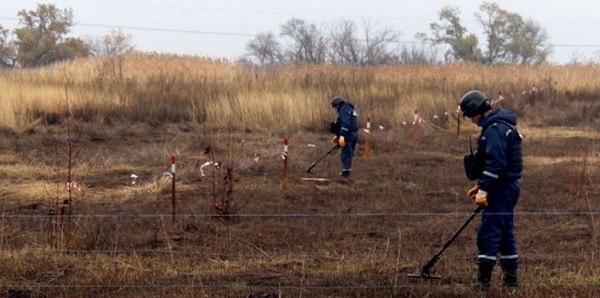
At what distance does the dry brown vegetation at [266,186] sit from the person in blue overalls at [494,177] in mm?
325

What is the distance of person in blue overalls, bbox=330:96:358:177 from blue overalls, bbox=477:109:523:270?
7.41 metres

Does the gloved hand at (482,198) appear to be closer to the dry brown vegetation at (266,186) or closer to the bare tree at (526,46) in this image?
the dry brown vegetation at (266,186)

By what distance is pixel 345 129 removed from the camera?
47.5 feet

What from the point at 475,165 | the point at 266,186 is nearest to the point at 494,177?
→ the point at 475,165

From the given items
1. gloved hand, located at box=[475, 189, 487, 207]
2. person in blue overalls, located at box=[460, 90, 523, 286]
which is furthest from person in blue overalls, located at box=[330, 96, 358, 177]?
gloved hand, located at box=[475, 189, 487, 207]

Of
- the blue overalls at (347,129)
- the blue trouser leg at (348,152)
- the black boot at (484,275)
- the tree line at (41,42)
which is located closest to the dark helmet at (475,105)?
the black boot at (484,275)

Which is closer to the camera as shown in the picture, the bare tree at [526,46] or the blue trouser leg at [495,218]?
the blue trouser leg at [495,218]

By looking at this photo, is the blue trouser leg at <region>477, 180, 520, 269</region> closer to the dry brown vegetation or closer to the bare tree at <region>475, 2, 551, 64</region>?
the dry brown vegetation

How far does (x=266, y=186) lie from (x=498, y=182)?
6745mm

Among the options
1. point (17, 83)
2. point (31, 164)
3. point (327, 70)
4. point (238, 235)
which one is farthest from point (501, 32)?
point (238, 235)

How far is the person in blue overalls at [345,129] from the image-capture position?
47.4 ft

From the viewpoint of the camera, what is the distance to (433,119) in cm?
2438

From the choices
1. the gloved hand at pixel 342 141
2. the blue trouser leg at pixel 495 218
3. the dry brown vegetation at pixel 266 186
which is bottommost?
the dry brown vegetation at pixel 266 186

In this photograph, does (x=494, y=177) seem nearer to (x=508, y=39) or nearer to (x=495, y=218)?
(x=495, y=218)
